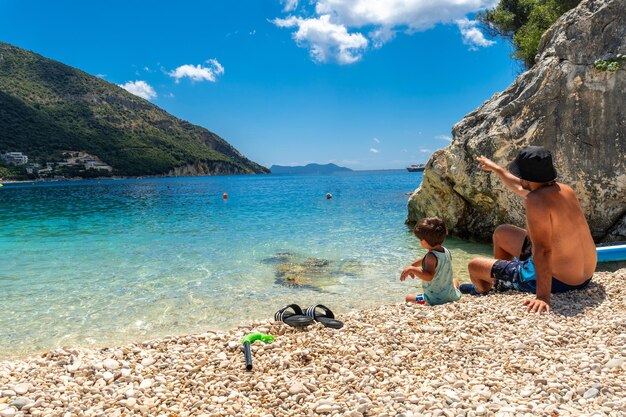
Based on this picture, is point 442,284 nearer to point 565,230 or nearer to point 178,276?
point 565,230

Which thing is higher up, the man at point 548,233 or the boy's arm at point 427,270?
the man at point 548,233

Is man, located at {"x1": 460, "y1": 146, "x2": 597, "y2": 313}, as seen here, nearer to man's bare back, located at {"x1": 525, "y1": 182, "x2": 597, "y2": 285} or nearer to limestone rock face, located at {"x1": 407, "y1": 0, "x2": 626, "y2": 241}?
man's bare back, located at {"x1": 525, "y1": 182, "x2": 597, "y2": 285}

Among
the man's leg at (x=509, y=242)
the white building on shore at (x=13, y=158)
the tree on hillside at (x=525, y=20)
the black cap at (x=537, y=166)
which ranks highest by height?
the tree on hillside at (x=525, y=20)

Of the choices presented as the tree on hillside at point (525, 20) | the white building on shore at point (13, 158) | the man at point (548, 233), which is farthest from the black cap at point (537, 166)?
the white building on shore at point (13, 158)

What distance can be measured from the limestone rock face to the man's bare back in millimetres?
6635

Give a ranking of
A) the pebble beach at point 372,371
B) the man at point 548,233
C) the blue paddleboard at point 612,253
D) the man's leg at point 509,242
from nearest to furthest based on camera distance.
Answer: the pebble beach at point 372,371 → the man at point 548,233 → the man's leg at point 509,242 → the blue paddleboard at point 612,253

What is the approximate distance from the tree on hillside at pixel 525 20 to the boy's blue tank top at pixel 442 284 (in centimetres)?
1512

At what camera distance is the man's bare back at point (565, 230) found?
4.90 m

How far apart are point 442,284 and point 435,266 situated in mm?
288

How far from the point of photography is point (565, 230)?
4969 millimetres

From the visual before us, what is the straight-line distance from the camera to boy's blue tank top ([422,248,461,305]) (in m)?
5.82

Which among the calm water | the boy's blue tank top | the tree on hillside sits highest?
the tree on hillside

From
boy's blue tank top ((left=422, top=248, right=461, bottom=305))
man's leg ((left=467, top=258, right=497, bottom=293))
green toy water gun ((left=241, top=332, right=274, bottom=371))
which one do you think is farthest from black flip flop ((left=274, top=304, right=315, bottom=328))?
man's leg ((left=467, top=258, right=497, bottom=293))

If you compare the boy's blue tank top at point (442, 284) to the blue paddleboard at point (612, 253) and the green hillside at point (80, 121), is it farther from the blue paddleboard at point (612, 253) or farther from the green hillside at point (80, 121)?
the green hillside at point (80, 121)
